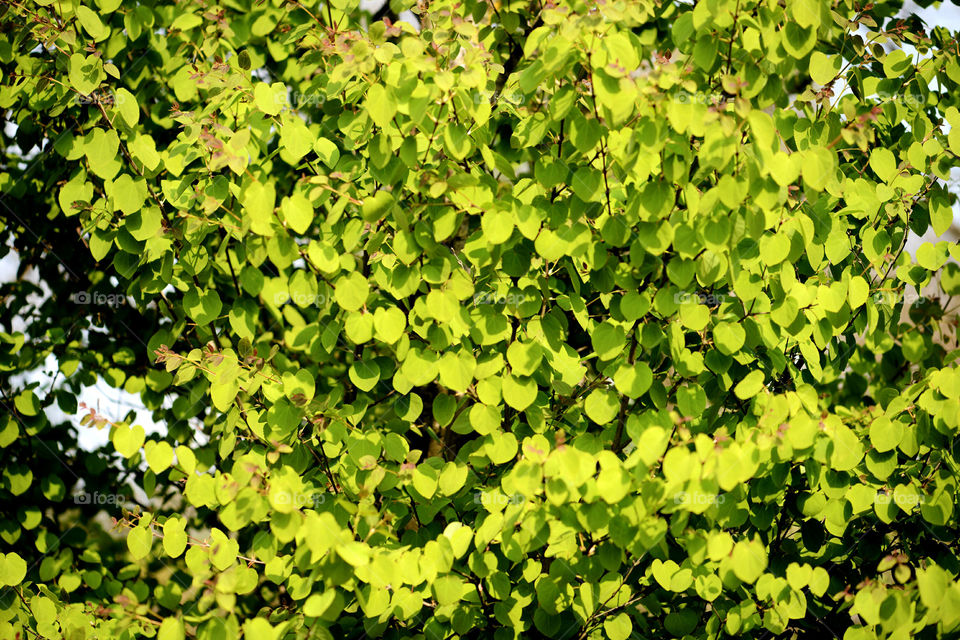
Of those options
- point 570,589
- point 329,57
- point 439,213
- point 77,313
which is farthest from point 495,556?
point 77,313

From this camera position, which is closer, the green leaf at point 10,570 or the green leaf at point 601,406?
the green leaf at point 601,406

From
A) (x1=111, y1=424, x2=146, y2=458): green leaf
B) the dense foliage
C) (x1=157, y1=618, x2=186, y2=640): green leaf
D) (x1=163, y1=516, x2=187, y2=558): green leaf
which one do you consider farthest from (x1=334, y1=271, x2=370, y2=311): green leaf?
(x1=157, y1=618, x2=186, y2=640): green leaf

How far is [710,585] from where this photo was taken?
6.14 feet

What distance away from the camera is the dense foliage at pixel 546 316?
64.8 inches

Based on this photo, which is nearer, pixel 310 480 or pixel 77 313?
pixel 310 480

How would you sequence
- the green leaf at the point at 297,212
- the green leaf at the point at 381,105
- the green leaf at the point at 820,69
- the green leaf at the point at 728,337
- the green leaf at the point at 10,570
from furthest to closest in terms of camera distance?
the green leaf at the point at 10,570
the green leaf at the point at 820,69
the green leaf at the point at 728,337
the green leaf at the point at 297,212
the green leaf at the point at 381,105

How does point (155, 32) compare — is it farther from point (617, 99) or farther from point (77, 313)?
point (617, 99)

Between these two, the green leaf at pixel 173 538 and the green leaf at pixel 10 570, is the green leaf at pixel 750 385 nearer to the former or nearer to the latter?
the green leaf at pixel 173 538

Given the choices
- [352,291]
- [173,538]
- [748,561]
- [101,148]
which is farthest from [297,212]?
[748,561]

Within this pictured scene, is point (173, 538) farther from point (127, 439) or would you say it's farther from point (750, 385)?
point (750, 385)

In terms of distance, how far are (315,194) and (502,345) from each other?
604mm

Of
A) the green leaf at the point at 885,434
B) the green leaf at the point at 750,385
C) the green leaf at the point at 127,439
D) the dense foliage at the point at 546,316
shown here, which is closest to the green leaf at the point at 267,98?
the dense foliage at the point at 546,316

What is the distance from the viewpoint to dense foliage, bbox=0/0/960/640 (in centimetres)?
165

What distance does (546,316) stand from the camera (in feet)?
6.30
